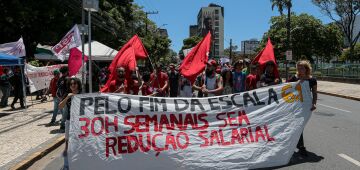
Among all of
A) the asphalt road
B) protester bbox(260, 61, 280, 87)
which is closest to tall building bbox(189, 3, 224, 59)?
the asphalt road

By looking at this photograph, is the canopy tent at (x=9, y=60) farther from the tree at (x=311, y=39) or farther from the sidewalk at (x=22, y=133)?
the tree at (x=311, y=39)

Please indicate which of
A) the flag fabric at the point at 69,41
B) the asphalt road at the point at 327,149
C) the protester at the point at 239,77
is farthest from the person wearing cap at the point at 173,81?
the asphalt road at the point at 327,149

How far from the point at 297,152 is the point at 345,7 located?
50.9 m

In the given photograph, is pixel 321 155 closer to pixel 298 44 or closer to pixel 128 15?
pixel 128 15

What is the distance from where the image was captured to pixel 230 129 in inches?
252

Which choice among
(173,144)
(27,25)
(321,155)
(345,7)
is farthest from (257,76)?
(345,7)

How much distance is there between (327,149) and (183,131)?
3043 mm

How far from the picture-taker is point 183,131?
621 cm

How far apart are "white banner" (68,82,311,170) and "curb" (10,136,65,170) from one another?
1.57m

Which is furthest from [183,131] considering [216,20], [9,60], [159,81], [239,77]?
[216,20]

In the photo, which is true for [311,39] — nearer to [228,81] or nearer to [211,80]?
[228,81]

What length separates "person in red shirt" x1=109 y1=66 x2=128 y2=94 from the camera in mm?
8070

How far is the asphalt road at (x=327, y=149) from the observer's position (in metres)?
6.49

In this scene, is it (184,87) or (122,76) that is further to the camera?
(184,87)
